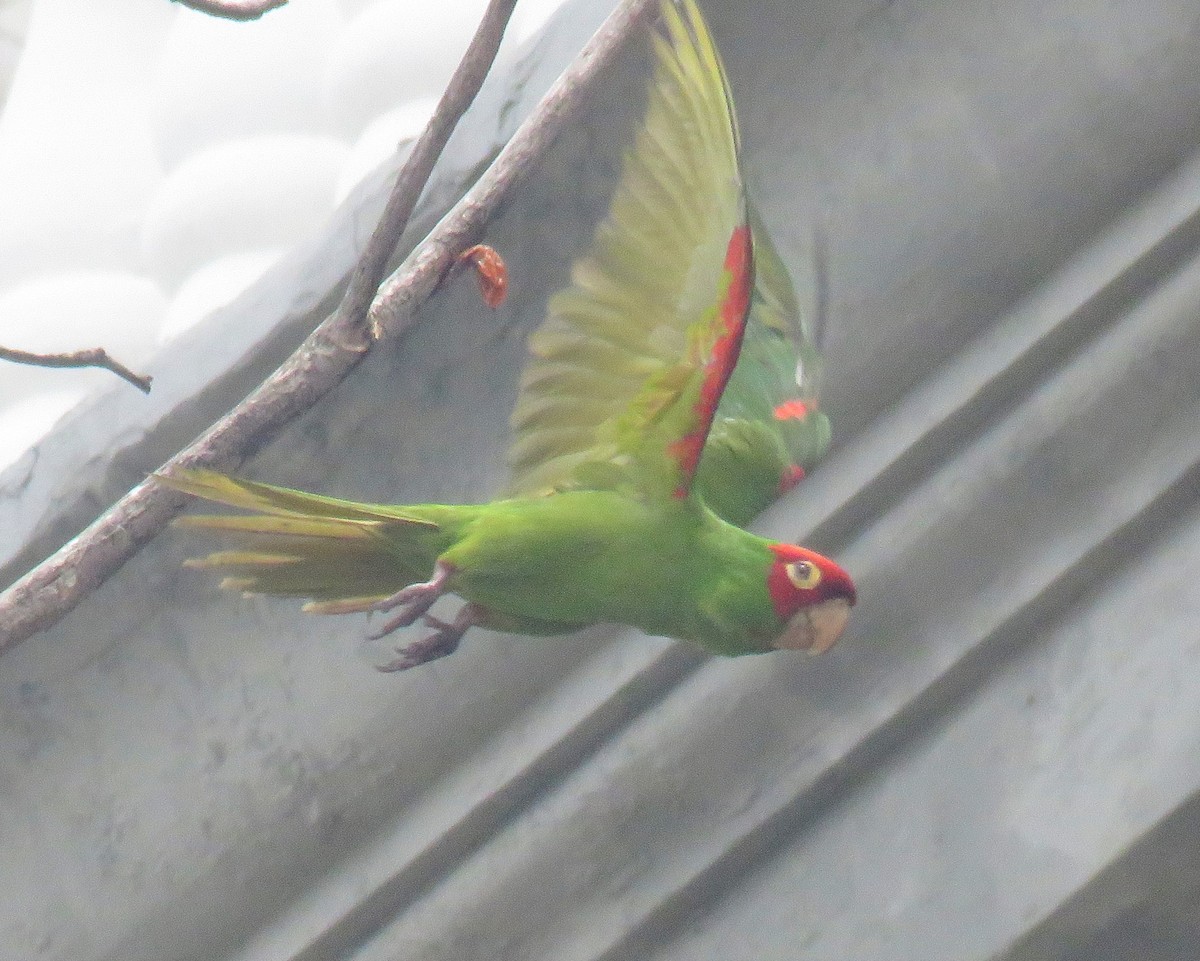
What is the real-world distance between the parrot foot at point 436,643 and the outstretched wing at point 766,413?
31 cm

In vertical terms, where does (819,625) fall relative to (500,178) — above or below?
below

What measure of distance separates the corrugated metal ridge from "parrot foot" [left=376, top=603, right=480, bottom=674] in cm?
10

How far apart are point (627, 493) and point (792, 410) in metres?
0.20

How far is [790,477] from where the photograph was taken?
149cm

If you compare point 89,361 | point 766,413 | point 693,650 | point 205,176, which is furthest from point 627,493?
point 205,176

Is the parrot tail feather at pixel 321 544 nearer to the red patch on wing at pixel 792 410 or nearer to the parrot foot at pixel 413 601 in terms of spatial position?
the parrot foot at pixel 413 601

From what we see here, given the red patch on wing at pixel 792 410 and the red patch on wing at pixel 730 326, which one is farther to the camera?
the red patch on wing at pixel 792 410

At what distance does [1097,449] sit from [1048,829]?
306 mm

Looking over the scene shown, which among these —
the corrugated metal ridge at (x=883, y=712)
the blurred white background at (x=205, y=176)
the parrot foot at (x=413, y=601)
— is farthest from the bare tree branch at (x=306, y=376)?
the blurred white background at (x=205, y=176)

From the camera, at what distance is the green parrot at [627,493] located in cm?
125

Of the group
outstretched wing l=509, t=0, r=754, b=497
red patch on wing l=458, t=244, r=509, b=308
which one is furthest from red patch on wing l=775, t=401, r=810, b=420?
red patch on wing l=458, t=244, r=509, b=308

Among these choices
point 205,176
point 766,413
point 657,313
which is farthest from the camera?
point 205,176

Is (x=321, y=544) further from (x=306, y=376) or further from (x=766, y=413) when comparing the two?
(x=766, y=413)

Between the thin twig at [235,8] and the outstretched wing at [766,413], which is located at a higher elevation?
the thin twig at [235,8]
